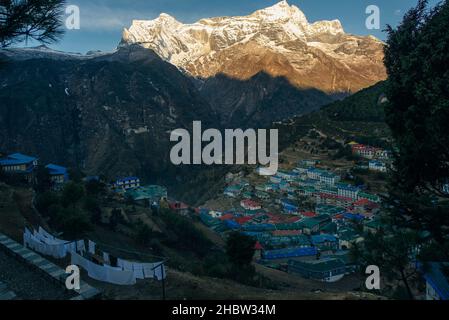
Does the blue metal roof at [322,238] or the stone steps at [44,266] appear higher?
the stone steps at [44,266]

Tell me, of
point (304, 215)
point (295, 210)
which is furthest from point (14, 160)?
point (295, 210)

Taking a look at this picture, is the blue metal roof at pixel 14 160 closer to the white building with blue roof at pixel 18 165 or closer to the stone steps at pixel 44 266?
the white building with blue roof at pixel 18 165

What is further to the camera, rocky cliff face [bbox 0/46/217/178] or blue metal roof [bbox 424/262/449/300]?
rocky cliff face [bbox 0/46/217/178]

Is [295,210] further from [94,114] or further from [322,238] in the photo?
[94,114]

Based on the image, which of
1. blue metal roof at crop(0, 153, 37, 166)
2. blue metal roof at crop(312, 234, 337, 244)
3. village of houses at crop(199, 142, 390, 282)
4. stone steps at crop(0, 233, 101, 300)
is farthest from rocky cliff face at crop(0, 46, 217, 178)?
stone steps at crop(0, 233, 101, 300)

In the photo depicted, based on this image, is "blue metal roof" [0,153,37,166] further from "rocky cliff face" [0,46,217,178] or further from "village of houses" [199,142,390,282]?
"rocky cliff face" [0,46,217,178]

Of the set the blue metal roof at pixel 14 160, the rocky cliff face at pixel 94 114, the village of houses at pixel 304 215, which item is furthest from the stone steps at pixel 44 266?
the rocky cliff face at pixel 94 114

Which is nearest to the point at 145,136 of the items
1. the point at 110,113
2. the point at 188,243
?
the point at 110,113
